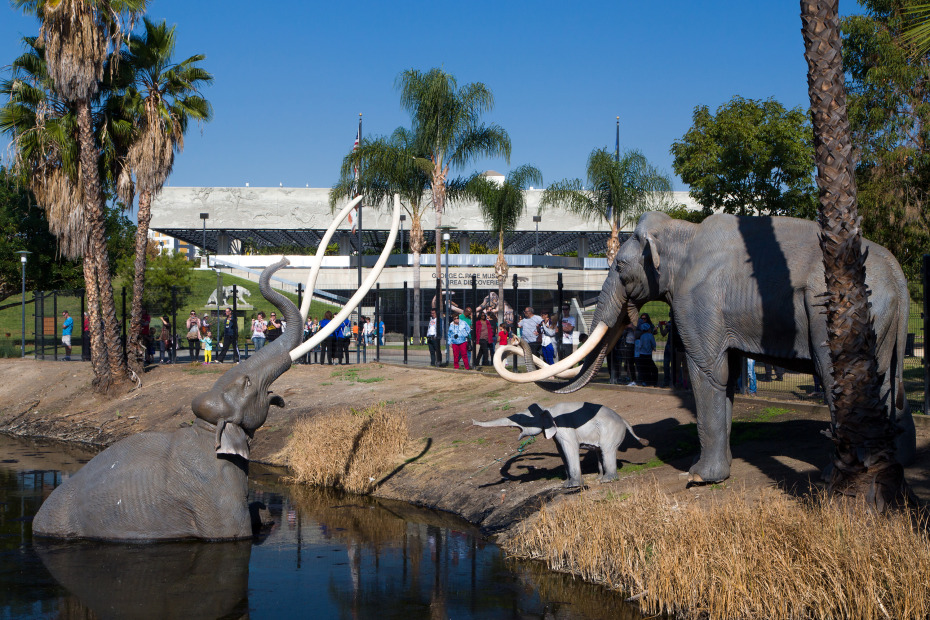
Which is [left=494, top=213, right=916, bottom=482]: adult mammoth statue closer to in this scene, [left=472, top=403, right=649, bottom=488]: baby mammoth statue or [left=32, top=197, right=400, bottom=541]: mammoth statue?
[left=472, top=403, right=649, bottom=488]: baby mammoth statue

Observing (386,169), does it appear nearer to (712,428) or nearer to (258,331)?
(258,331)

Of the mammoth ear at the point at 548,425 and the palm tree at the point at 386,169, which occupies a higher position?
the palm tree at the point at 386,169

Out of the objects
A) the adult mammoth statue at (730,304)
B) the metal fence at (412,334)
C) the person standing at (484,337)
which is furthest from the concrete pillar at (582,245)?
the adult mammoth statue at (730,304)

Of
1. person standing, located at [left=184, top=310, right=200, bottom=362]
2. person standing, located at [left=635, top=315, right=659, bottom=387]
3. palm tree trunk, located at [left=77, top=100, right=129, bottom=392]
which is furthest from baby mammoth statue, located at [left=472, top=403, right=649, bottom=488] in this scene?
person standing, located at [left=184, top=310, right=200, bottom=362]

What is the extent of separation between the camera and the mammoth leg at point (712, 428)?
27.7ft

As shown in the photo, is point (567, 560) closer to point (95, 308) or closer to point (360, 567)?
point (360, 567)

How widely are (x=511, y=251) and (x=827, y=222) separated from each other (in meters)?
72.5

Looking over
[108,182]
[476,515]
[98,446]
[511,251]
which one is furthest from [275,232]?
[476,515]

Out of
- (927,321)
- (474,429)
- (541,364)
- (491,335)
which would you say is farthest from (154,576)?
(491,335)

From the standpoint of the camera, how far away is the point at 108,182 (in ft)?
69.8

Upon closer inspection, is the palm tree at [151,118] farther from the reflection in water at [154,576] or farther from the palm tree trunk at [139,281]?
the reflection in water at [154,576]

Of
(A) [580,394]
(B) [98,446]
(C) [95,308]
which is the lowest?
(B) [98,446]

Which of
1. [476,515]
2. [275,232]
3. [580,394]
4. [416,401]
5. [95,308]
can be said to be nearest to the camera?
[476,515]

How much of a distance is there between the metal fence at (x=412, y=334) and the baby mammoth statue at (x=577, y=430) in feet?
12.9
